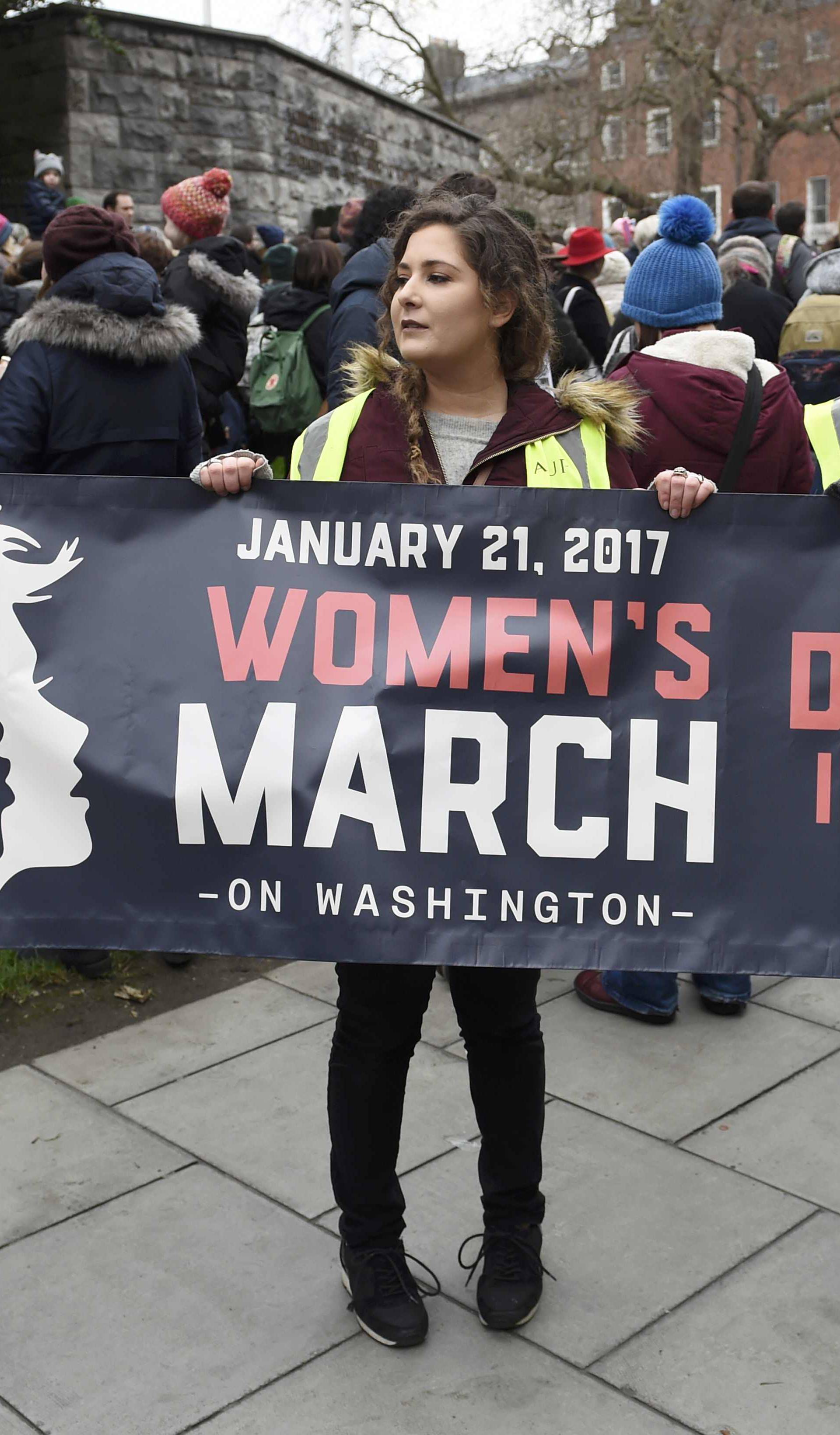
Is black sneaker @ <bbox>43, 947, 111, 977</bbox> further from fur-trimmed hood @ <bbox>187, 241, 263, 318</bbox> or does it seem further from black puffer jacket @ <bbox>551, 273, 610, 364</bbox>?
black puffer jacket @ <bbox>551, 273, 610, 364</bbox>

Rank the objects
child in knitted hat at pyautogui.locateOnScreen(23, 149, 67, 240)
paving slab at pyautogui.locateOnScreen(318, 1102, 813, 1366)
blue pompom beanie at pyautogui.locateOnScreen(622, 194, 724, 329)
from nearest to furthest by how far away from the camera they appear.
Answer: paving slab at pyautogui.locateOnScreen(318, 1102, 813, 1366) < blue pompom beanie at pyautogui.locateOnScreen(622, 194, 724, 329) < child in knitted hat at pyautogui.locateOnScreen(23, 149, 67, 240)

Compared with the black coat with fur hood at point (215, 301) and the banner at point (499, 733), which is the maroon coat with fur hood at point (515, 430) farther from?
the black coat with fur hood at point (215, 301)

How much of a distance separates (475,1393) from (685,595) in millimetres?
1496

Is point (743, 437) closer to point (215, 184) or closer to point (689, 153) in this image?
point (215, 184)

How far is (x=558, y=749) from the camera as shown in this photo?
266cm

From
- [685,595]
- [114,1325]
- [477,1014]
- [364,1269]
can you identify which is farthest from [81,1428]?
[685,595]

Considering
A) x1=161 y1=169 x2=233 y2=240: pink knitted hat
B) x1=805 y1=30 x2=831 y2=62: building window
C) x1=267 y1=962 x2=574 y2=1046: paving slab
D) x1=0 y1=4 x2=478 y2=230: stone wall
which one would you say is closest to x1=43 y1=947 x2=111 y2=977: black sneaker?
x1=267 y1=962 x2=574 y2=1046: paving slab

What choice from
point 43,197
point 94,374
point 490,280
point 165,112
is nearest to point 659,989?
point 490,280

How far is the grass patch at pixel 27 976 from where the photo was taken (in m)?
4.47

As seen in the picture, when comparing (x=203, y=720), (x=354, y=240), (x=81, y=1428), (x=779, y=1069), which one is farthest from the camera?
(x=354, y=240)

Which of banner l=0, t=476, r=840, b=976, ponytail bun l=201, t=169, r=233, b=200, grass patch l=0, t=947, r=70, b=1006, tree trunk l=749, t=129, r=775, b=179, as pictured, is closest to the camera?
banner l=0, t=476, r=840, b=976

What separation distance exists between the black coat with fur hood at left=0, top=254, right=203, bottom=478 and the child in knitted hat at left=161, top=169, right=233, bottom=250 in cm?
221

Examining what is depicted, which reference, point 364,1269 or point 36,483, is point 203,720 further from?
point 364,1269

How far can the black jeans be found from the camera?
9.02 feet
